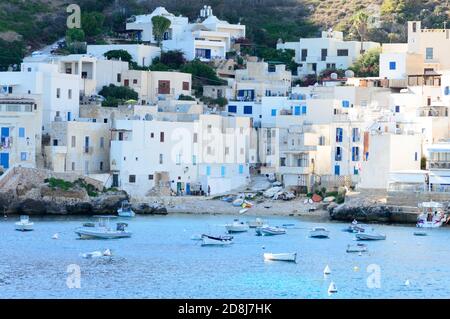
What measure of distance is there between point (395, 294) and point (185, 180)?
91.3 ft

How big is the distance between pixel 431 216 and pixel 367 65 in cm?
2003

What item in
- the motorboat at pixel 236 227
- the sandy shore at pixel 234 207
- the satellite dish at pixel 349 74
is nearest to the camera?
the motorboat at pixel 236 227

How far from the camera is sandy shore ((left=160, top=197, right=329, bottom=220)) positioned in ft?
161

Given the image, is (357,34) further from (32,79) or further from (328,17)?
(32,79)

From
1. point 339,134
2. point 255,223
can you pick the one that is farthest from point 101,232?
point 339,134

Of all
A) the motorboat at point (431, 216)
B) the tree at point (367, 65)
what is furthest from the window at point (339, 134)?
the tree at point (367, 65)

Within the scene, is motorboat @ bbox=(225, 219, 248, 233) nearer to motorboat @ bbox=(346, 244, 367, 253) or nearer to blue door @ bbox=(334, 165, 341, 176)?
motorboat @ bbox=(346, 244, 367, 253)

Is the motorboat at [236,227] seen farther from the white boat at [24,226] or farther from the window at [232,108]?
the window at [232,108]

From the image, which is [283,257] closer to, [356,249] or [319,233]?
[356,249]

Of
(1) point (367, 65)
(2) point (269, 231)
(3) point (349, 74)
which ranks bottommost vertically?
(2) point (269, 231)

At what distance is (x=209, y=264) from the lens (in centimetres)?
3117

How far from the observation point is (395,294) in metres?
24.8

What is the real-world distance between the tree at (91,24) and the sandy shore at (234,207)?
21989 millimetres

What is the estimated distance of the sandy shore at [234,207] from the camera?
4894cm
